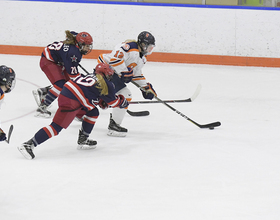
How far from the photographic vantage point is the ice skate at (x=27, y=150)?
2955 mm

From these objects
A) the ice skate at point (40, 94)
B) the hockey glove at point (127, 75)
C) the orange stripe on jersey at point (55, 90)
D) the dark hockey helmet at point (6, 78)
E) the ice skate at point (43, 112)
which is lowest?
the ice skate at point (43, 112)

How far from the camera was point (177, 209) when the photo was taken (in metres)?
2.28

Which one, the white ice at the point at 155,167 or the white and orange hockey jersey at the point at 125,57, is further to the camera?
the white and orange hockey jersey at the point at 125,57

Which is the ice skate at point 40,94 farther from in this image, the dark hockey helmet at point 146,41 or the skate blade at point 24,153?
the skate blade at point 24,153

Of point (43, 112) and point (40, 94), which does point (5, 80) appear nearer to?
point (43, 112)

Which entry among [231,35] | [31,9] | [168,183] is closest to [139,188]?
[168,183]

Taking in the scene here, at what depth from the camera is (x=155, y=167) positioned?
2.91 metres

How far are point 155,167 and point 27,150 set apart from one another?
0.89 metres

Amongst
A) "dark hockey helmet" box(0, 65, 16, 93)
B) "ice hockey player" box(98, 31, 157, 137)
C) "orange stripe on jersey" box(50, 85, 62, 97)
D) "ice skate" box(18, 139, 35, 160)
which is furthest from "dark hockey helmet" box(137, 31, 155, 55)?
"dark hockey helmet" box(0, 65, 16, 93)

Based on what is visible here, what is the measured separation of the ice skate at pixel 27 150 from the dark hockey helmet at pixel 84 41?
1.24m

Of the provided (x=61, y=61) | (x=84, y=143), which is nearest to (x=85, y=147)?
(x=84, y=143)

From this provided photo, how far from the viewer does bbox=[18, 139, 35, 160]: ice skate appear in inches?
116

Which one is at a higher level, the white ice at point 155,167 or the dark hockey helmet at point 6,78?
the dark hockey helmet at point 6,78

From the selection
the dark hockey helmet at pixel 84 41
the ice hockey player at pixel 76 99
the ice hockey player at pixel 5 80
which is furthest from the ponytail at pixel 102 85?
the dark hockey helmet at pixel 84 41
